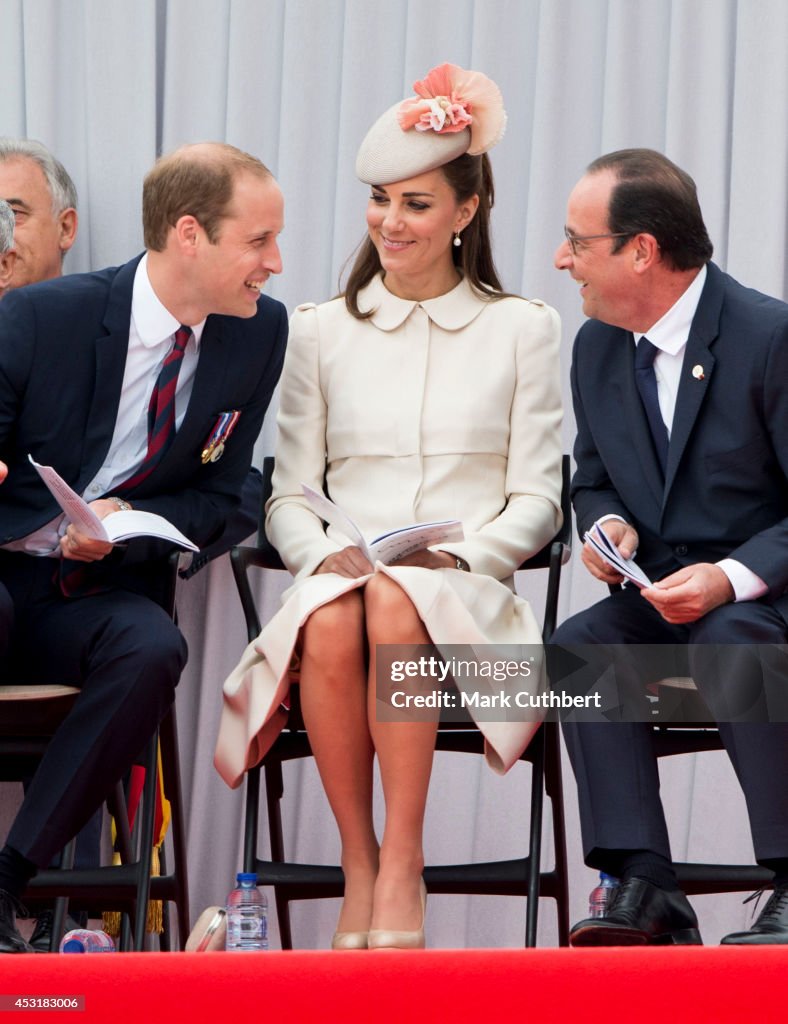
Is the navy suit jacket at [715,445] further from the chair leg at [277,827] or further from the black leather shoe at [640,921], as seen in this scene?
the chair leg at [277,827]

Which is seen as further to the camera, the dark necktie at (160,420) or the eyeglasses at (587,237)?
the dark necktie at (160,420)

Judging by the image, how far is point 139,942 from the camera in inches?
110

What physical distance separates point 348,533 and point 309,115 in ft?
5.16

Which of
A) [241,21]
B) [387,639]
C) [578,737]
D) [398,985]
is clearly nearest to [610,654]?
[578,737]

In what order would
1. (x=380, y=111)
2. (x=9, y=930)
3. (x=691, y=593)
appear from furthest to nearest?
(x=380, y=111), (x=691, y=593), (x=9, y=930)

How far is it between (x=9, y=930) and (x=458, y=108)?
1795mm

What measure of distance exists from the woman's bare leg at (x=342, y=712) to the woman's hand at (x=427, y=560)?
0.65ft

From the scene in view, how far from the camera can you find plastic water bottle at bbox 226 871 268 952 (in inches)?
108

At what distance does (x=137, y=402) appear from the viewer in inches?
122

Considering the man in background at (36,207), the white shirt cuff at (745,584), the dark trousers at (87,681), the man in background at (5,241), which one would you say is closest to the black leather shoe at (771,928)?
the white shirt cuff at (745,584)

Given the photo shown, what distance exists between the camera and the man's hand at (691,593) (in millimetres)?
2594

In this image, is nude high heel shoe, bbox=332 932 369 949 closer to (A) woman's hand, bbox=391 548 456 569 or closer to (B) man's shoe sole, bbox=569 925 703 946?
(B) man's shoe sole, bbox=569 925 703 946

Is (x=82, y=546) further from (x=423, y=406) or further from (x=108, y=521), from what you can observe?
(x=423, y=406)

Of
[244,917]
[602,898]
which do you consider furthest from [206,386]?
[602,898]
